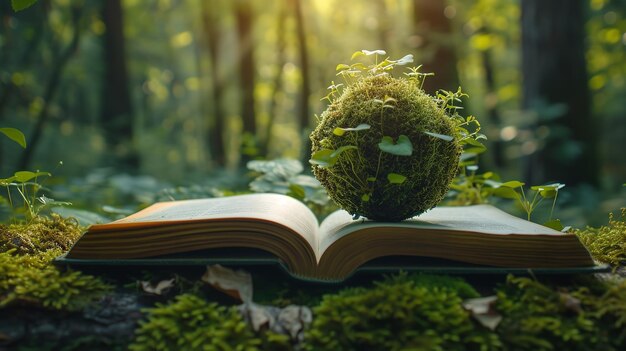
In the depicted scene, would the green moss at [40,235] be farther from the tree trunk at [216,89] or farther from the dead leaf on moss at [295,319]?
the tree trunk at [216,89]

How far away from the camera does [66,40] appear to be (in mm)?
17906

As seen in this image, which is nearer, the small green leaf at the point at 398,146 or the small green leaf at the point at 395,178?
the small green leaf at the point at 398,146

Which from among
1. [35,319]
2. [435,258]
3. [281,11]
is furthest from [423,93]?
[281,11]

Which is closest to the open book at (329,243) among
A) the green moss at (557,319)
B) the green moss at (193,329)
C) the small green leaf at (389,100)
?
the green moss at (557,319)

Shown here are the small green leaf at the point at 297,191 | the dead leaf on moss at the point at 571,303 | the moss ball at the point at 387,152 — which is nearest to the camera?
the dead leaf on moss at the point at 571,303

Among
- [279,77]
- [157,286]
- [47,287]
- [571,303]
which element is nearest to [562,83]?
[571,303]

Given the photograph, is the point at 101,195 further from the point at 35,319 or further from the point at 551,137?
the point at 551,137

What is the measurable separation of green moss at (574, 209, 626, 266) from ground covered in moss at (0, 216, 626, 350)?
0.85 ft

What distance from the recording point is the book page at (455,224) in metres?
1.91

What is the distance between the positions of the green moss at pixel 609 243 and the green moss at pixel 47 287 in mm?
2034

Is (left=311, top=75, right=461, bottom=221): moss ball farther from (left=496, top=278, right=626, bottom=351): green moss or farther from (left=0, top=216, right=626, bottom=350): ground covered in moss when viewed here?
(left=496, top=278, right=626, bottom=351): green moss

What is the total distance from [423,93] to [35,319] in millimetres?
1783

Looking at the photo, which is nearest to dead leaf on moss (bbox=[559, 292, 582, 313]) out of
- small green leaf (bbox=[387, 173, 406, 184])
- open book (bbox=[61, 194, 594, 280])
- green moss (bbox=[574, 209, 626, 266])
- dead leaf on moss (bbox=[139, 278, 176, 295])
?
open book (bbox=[61, 194, 594, 280])

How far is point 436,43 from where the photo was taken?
6.48m
